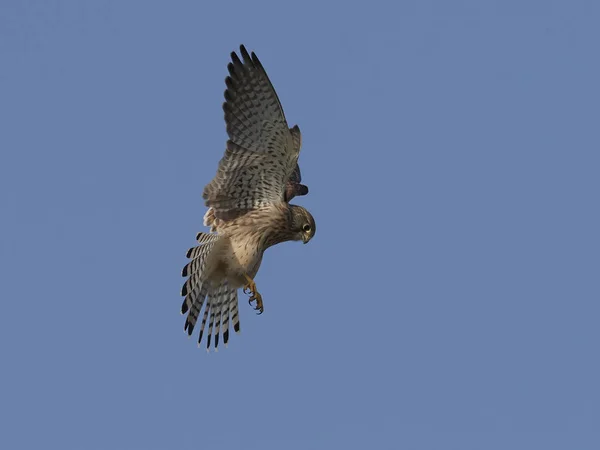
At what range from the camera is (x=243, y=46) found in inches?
344

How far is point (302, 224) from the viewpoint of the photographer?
10023 millimetres

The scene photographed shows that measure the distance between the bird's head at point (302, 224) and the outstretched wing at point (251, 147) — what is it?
194 millimetres

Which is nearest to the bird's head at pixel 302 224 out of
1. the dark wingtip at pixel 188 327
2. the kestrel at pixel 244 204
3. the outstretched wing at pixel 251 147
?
the kestrel at pixel 244 204

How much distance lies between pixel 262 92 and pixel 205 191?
1.35 meters

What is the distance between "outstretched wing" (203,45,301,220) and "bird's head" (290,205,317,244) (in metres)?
0.19

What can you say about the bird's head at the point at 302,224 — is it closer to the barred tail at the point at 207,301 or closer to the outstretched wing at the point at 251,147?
the outstretched wing at the point at 251,147

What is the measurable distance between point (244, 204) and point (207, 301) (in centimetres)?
135

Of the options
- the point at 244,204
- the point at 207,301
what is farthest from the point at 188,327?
the point at 244,204

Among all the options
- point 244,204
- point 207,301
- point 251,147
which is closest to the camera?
point 251,147

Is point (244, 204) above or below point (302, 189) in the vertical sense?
below

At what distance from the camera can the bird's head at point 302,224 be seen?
394 inches

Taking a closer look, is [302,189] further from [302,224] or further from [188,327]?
[188,327]

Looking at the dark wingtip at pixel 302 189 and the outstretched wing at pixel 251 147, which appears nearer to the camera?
the outstretched wing at pixel 251 147

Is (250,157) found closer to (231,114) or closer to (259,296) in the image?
(231,114)
